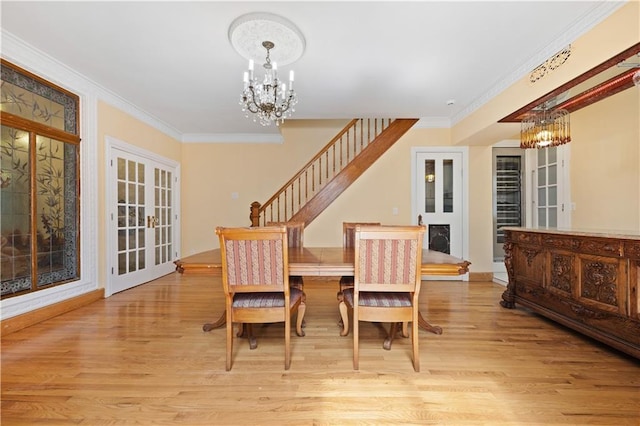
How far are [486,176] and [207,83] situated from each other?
420cm

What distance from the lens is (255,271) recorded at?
1781 mm

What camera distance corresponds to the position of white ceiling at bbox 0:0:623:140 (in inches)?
79.1

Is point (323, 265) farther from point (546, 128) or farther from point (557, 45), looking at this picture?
point (557, 45)

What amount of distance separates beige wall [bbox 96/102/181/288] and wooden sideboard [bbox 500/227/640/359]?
4.82 m

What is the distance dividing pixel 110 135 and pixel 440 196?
15.7 feet

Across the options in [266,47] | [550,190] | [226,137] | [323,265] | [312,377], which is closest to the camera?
[312,377]

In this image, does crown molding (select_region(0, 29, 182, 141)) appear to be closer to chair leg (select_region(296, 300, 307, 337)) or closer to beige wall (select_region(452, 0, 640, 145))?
chair leg (select_region(296, 300, 307, 337))

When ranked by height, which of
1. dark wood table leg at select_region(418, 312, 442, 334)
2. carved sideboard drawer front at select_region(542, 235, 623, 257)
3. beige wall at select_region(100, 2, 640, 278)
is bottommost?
dark wood table leg at select_region(418, 312, 442, 334)

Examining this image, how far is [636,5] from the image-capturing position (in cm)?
178

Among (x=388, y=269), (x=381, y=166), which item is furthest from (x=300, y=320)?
(x=381, y=166)

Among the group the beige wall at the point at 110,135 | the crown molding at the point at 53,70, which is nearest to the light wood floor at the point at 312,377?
the beige wall at the point at 110,135

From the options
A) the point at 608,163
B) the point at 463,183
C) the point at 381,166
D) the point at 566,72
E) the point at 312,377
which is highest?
the point at 566,72

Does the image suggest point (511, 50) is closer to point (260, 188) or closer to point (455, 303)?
point (455, 303)

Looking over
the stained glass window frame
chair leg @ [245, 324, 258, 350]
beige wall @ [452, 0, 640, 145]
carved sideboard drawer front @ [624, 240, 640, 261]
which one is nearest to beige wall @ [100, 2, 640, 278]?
beige wall @ [452, 0, 640, 145]
